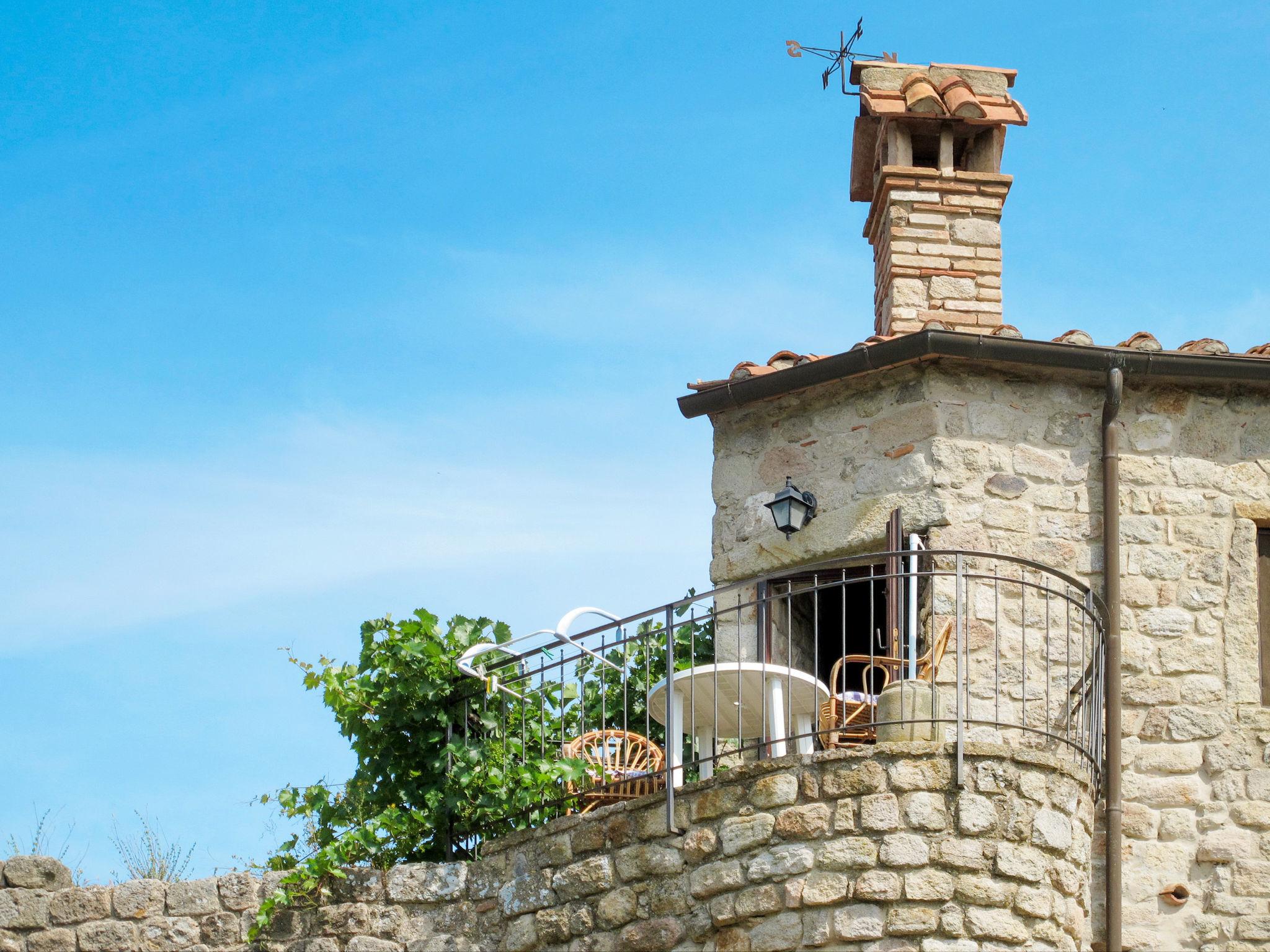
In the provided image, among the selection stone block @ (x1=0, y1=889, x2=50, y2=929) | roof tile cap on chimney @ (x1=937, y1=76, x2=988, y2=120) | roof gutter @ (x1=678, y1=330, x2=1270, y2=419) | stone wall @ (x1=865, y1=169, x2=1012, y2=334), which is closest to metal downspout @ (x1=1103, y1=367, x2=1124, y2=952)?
roof gutter @ (x1=678, y1=330, x2=1270, y2=419)

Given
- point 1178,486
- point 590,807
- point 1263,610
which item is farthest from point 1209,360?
point 590,807

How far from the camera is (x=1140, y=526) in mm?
9922

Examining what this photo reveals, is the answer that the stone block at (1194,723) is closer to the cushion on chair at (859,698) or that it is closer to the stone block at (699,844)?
the cushion on chair at (859,698)

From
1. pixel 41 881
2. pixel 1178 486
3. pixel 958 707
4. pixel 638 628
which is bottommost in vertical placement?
pixel 41 881

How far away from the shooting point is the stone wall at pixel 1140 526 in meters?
9.41

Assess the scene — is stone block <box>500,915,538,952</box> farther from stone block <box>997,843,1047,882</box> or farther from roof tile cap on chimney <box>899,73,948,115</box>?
roof tile cap on chimney <box>899,73,948,115</box>

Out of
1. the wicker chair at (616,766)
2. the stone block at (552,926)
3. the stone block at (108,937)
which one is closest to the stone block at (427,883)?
the stone block at (552,926)

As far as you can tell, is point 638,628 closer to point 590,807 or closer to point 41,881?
point 590,807

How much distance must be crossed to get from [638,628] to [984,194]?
386 cm

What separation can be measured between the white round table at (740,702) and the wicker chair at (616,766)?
0.25 metres

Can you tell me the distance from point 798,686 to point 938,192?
401 cm

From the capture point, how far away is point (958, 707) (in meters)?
7.89

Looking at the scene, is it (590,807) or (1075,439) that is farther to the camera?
(1075,439)

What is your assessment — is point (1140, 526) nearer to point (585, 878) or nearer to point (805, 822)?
point (805, 822)
